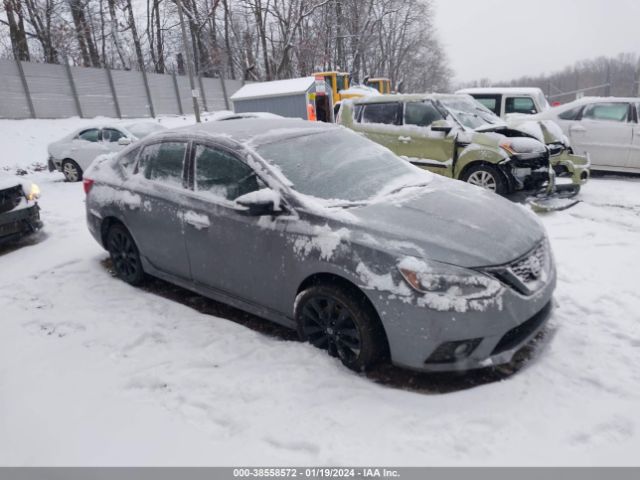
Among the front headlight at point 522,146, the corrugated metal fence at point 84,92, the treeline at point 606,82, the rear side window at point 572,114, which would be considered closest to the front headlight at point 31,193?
the front headlight at point 522,146

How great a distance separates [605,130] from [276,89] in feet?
41.4

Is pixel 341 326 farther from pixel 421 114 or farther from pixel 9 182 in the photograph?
pixel 421 114

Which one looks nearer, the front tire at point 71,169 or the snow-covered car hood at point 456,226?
the snow-covered car hood at point 456,226

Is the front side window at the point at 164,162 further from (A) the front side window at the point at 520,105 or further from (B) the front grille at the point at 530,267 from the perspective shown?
(A) the front side window at the point at 520,105

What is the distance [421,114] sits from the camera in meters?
7.54

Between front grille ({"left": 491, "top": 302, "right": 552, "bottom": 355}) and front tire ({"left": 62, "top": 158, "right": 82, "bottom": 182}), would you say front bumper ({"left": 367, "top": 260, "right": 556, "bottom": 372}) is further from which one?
front tire ({"left": 62, "top": 158, "right": 82, "bottom": 182})

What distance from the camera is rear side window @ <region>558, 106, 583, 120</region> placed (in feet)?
28.4

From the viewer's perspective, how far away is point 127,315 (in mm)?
3969

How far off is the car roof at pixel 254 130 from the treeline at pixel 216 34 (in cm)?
2022

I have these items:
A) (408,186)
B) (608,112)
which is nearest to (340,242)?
(408,186)

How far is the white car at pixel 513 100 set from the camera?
10852 millimetres

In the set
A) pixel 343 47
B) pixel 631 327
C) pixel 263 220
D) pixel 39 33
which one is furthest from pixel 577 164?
pixel 343 47
